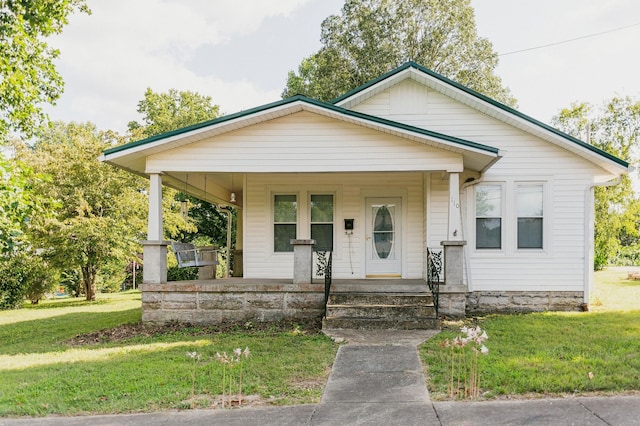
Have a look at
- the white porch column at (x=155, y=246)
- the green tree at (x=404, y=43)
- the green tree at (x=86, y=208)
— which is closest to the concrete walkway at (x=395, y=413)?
the white porch column at (x=155, y=246)

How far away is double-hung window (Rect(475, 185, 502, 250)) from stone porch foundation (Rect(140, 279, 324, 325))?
13.5ft

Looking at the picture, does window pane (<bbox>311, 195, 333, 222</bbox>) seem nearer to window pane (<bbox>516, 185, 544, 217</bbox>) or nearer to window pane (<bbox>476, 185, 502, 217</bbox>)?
window pane (<bbox>476, 185, 502, 217</bbox>)

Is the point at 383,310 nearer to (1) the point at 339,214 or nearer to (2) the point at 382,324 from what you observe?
(2) the point at 382,324

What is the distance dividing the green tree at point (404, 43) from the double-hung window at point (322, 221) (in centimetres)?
1583

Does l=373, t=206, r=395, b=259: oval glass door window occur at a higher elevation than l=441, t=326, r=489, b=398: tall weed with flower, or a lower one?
higher

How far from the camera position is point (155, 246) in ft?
30.3

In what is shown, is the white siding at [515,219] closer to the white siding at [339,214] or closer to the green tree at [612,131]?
the white siding at [339,214]

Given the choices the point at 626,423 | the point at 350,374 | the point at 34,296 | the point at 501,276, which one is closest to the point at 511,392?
the point at 626,423

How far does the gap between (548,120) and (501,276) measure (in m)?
19.6

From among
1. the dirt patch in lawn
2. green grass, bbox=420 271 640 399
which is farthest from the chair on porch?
green grass, bbox=420 271 640 399

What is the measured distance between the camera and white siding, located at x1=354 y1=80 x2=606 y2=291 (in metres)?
10.6

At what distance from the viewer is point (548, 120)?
26.9m

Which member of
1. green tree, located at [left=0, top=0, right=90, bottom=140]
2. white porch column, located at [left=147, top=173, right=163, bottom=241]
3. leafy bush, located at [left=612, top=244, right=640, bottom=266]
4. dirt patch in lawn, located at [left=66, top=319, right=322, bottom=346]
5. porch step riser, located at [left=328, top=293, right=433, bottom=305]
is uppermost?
green tree, located at [left=0, top=0, right=90, bottom=140]

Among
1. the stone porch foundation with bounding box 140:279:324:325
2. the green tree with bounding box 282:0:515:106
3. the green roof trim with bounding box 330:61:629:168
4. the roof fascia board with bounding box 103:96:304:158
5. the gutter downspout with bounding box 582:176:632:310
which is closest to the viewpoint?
the roof fascia board with bounding box 103:96:304:158
